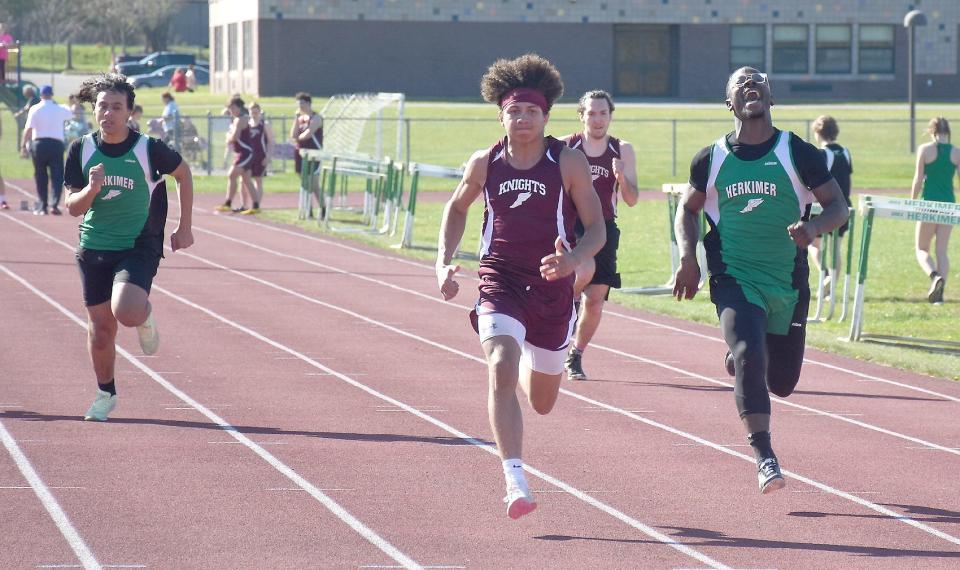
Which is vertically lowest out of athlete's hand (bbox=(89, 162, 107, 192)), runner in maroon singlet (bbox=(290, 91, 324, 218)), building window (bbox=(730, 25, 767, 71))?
athlete's hand (bbox=(89, 162, 107, 192))

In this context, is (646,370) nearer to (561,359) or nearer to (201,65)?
(561,359)

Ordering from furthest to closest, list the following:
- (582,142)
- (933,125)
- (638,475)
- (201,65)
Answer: (201,65) → (933,125) → (582,142) → (638,475)

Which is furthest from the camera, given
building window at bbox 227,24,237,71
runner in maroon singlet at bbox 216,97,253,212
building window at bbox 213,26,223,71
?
building window at bbox 213,26,223,71

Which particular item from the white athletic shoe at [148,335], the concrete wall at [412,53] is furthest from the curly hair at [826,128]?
the concrete wall at [412,53]

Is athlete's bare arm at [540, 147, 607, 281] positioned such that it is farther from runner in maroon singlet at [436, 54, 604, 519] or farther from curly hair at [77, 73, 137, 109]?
curly hair at [77, 73, 137, 109]

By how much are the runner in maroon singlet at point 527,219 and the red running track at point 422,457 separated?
83 cm

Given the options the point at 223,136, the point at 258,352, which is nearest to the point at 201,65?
the point at 223,136

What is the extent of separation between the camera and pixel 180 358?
11.3 meters

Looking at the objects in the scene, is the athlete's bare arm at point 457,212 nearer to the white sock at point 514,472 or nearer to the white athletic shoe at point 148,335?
the white sock at point 514,472

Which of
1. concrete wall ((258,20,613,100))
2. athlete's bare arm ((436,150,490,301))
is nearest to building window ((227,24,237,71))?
concrete wall ((258,20,613,100))

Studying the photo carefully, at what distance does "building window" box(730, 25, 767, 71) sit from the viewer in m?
62.0

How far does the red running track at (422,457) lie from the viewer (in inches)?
241

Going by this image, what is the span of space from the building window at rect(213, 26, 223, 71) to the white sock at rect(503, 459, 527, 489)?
62.5 meters

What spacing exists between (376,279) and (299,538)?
11.0 m
